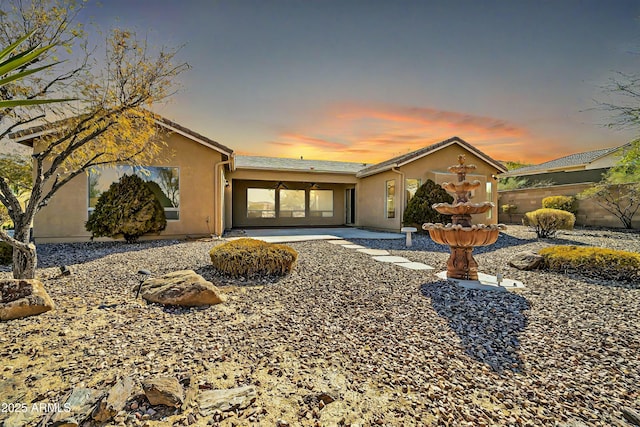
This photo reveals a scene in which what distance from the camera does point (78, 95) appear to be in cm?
489

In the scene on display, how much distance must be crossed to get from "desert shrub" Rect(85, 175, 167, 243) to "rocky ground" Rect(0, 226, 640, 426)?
13.5 ft

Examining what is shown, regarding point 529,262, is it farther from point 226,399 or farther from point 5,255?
point 5,255

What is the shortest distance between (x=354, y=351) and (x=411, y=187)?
1134cm

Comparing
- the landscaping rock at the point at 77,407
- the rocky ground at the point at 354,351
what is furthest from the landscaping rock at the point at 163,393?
the landscaping rock at the point at 77,407

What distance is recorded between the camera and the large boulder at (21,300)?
3.22m

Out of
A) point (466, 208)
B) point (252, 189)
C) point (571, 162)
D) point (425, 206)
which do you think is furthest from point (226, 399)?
point (571, 162)

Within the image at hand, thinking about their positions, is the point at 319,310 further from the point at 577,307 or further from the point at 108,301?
Result: the point at 577,307

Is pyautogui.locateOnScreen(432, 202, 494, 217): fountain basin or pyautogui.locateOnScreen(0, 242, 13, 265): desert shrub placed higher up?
pyautogui.locateOnScreen(432, 202, 494, 217): fountain basin

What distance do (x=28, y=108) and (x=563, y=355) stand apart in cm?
760

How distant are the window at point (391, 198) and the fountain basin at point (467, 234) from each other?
804 centimetres

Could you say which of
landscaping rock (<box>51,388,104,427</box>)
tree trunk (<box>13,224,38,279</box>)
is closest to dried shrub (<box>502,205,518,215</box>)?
landscaping rock (<box>51,388,104,427</box>)

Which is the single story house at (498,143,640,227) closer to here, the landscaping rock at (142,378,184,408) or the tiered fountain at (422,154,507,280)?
the tiered fountain at (422,154,507,280)

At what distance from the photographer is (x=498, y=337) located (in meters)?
3.01

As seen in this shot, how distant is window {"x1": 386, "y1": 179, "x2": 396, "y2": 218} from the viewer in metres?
13.2
